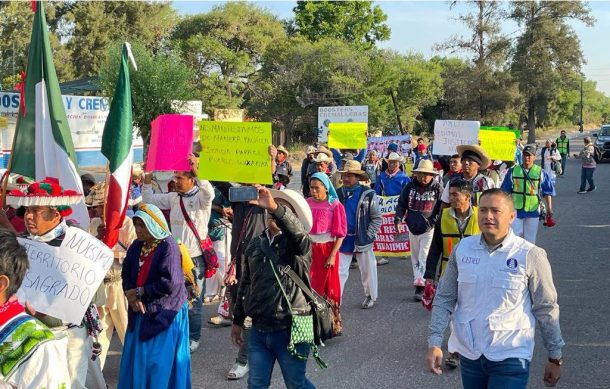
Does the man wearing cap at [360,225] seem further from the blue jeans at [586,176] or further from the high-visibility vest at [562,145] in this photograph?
the high-visibility vest at [562,145]

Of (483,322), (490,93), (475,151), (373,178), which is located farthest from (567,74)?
(483,322)

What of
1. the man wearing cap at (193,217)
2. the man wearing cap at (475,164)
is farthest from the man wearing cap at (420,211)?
the man wearing cap at (193,217)

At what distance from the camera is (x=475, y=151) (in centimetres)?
784

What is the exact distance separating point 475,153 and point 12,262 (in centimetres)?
627

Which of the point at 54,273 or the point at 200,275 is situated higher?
the point at 54,273

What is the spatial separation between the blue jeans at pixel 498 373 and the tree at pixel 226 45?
36.5m

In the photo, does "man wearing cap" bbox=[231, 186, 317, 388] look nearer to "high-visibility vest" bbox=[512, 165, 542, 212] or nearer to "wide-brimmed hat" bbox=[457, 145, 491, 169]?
"wide-brimmed hat" bbox=[457, 145, 491, 169]

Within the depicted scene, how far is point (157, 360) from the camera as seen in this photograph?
4586 millimetres

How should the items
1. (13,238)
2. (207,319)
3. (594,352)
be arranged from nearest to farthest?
(13,238) < (594,352) < (207,319)

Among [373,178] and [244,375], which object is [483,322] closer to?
[244,375]

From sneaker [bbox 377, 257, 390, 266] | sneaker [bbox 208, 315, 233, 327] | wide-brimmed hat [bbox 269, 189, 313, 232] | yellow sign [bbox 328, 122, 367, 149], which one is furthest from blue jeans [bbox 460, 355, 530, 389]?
yellow sign [bbox 328, 122, 367, 149]

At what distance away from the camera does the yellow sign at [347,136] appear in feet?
45.8

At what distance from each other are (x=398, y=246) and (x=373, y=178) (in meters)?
2.92

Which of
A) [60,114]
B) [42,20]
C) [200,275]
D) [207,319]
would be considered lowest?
[207,319]
